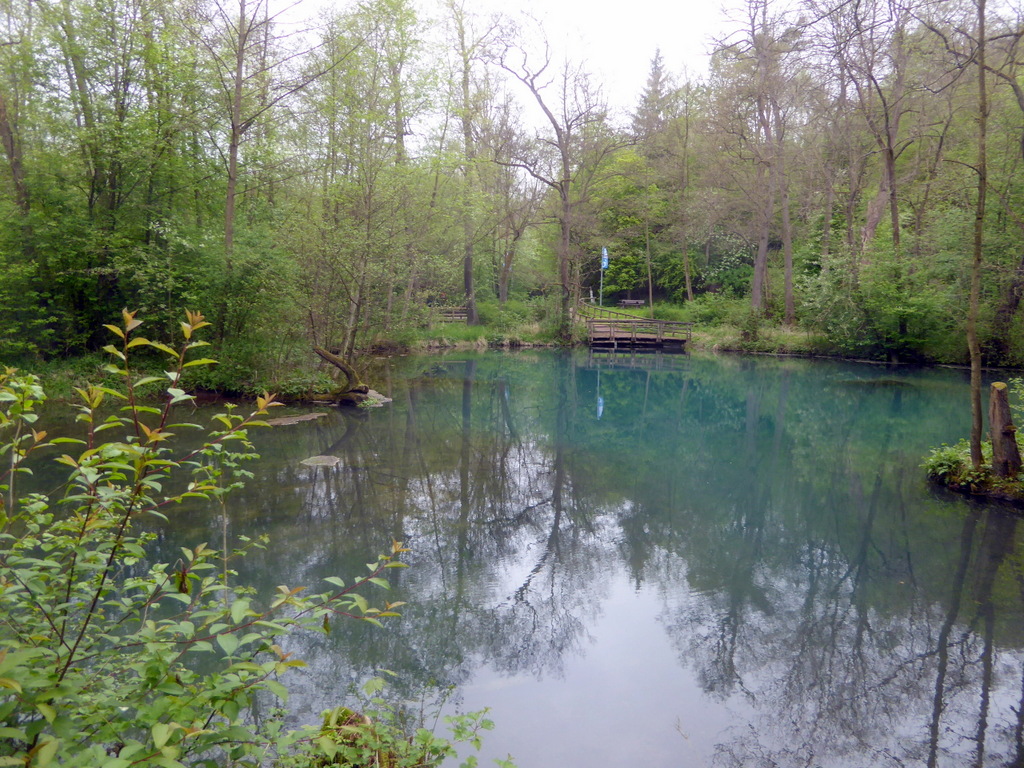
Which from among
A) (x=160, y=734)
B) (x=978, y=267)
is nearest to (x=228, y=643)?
(x=160, y=734)

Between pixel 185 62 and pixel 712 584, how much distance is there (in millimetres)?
14350

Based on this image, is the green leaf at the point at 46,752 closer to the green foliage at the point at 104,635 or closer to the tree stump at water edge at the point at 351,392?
the green foliage at the point at 104,635

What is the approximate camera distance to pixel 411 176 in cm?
2014

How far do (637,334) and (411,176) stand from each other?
15.4 metres

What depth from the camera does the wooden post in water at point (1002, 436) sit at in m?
8.14

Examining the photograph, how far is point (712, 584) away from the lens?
6.55m

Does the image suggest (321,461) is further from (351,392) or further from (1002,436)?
(1002,436)

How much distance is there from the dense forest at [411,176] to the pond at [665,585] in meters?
3.12

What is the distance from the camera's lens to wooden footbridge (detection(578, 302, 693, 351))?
32.0 metres

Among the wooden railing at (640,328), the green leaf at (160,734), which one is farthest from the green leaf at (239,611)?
the wooden railing at (640,328)

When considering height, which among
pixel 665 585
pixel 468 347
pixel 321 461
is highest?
pixel 468 347

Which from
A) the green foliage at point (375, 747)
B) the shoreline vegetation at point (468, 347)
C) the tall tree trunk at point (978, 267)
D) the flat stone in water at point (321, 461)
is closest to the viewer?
the green foliage at point (375, 747)

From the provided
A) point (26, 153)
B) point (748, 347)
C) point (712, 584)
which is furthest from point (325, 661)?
point (748, 347)

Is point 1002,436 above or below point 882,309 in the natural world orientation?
below
